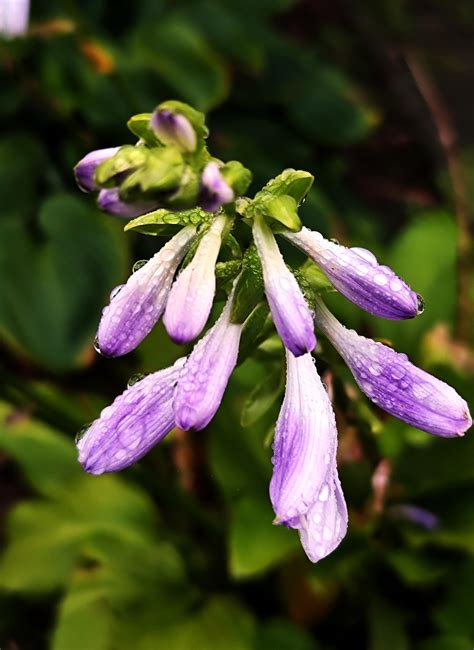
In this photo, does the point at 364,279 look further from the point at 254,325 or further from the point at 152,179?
the point at 152,179

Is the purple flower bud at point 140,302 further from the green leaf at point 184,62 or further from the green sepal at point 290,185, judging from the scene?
the green leaf at point 184,62

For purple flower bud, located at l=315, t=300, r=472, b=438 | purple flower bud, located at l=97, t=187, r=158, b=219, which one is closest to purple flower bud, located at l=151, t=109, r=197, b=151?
purple flower bud, located at l=97, t=187, r=158, b=219

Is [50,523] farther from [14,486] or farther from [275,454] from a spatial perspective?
[275,454]

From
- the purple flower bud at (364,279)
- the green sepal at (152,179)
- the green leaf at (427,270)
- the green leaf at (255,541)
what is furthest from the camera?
the green leaf at (427,270)

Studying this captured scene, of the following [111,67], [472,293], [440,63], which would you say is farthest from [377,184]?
[111,67]

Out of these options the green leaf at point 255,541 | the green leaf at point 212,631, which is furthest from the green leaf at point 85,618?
the green leaf at point 255,541

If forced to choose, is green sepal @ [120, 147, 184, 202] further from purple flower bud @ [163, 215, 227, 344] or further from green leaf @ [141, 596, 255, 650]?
green leaf @ [141, 596, 255, 650]
